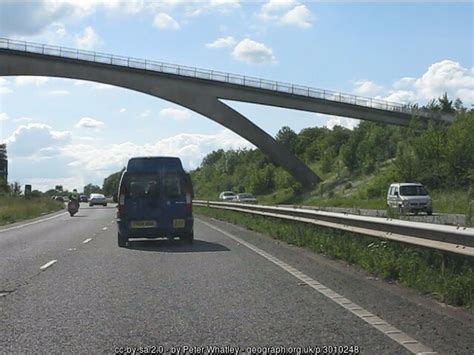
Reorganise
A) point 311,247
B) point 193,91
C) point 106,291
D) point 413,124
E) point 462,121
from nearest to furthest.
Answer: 1. point 106,291
2. point 311,247
3. point 462,121
4. point 413,124
5. point 193,91

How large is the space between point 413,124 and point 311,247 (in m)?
51.4

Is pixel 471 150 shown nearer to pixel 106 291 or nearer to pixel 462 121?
pixel 462 121

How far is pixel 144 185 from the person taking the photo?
63.4ft

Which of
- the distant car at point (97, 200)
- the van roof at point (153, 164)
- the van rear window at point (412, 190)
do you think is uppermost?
the van roof at point (153, 164)

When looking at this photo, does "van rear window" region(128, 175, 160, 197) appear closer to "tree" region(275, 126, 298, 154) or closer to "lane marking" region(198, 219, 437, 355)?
"lane marking" region(198, 219, 437, 355)

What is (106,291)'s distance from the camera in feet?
33.7

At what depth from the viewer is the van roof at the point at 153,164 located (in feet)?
64.0

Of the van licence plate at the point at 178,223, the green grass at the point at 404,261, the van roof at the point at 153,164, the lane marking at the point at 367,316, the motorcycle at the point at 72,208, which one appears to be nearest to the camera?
the lane marking at the point at 367,316

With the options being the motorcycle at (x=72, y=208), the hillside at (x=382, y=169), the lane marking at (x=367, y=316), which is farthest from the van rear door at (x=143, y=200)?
the motorcycle at (x=72, y=208)

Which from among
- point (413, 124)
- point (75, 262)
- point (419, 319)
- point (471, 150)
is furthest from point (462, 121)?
point (419, 319)

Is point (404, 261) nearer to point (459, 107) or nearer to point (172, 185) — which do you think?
point (172, 185)

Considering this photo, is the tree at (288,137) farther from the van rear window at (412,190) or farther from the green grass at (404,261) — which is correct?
the green grass at (404,261)

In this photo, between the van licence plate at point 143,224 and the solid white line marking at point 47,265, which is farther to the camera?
the van licence plate at point 143,224

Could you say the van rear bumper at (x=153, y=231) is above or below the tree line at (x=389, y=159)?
below
